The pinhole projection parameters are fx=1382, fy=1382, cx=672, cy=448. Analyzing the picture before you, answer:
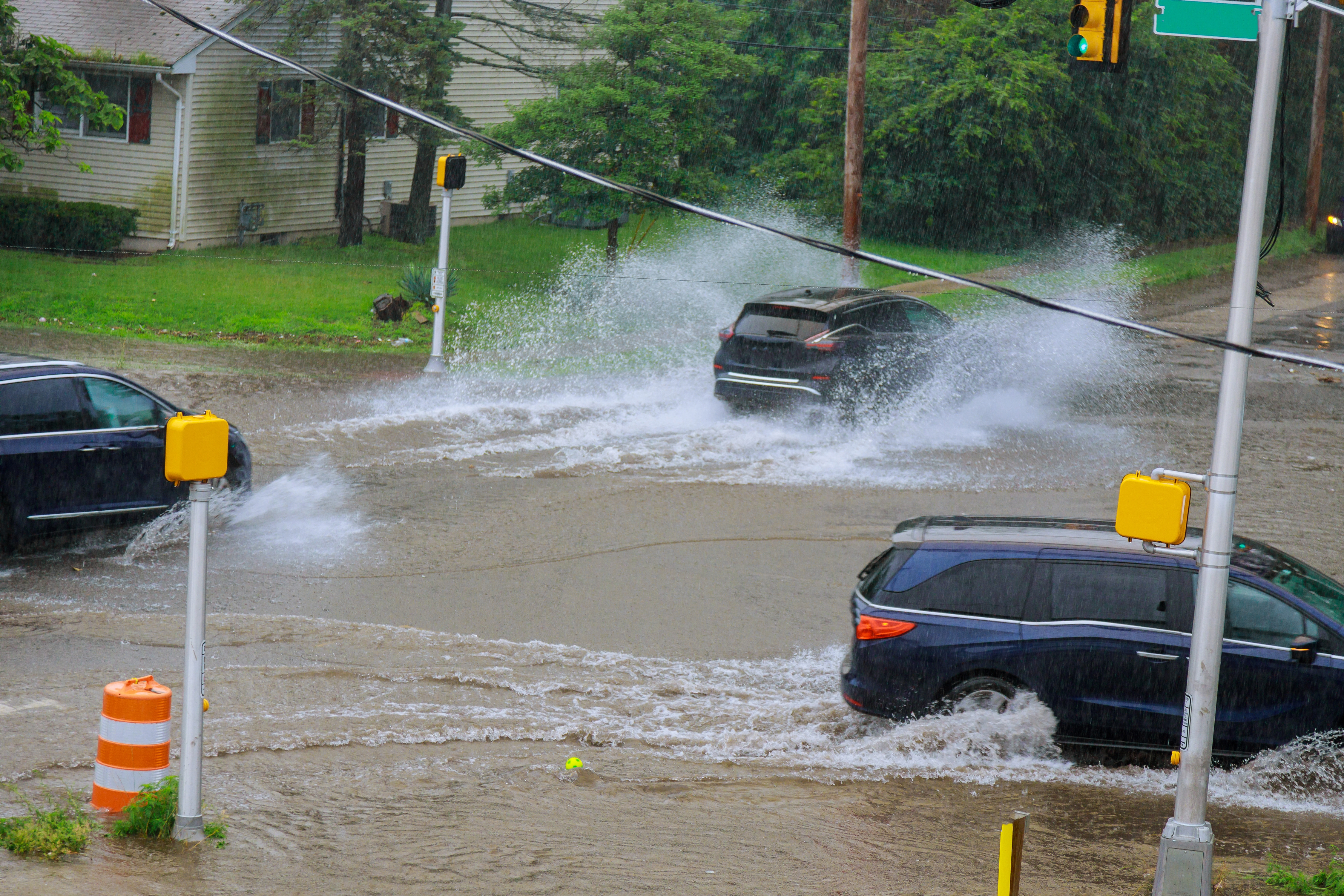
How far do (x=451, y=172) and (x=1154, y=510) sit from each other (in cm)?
1450

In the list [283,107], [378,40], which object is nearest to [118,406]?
[378,40]

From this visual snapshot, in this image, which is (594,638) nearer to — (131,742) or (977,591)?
(977,591)

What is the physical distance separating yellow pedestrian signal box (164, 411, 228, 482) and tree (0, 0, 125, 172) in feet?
58.7

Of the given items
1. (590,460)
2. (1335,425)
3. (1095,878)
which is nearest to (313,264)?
(590,460)

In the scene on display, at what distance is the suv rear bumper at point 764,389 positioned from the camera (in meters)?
16.5

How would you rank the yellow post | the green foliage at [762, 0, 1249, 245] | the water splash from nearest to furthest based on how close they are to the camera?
the yellow post, the water splash, the green foliage at [762, 0, 1249, 245]

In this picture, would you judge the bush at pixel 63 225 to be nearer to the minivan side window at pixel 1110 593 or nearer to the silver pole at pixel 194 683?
the silver pole at pixel 194 683

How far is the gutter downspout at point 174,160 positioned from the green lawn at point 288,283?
1.40ft

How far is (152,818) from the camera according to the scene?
21.6 ft

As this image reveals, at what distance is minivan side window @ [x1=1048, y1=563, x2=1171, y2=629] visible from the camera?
8438 mm

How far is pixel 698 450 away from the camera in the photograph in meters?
15.9

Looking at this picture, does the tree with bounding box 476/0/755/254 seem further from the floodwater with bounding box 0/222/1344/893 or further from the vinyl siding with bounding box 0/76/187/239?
the floodwater with bounding box 0/222/1344/893

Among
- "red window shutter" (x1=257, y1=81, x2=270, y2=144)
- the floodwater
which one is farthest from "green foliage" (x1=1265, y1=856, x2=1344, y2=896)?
"red window shutter" (x1=257, y1=81, x2=270, y2=144)

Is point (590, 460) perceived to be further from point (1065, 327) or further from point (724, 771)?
point (1065, 327)
